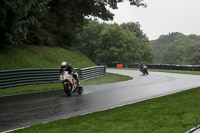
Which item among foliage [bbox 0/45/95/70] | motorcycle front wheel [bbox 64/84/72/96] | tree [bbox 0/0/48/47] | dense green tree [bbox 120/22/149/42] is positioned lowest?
motorcycle front wheel [bbox 64/84/72/96]

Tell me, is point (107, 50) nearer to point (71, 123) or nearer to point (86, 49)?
point (86, 49)

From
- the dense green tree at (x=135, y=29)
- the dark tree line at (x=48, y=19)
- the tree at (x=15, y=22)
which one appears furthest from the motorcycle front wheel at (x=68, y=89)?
the dense green tree at (x=135, y=29)

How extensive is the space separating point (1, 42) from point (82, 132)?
18.1 metres

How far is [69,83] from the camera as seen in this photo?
12.0 m

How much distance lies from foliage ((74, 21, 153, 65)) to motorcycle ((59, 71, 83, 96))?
59.1m

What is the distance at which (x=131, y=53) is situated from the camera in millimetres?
78250

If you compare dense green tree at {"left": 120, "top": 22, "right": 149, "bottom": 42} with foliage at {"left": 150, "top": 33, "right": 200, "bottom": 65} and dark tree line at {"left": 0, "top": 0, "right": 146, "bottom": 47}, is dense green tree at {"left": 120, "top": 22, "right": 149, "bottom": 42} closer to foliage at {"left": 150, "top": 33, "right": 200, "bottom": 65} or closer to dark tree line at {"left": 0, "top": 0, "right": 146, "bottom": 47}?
foliage at {"left": 150, "top": 33, "right": 200, "bottom": 65}

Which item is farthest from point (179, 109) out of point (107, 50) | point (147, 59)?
point (147, 59)

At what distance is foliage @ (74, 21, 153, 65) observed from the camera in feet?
244

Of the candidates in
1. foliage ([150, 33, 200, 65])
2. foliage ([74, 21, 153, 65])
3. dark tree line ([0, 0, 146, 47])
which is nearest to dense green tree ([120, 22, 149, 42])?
foliage ([74, 21, 153, 65])

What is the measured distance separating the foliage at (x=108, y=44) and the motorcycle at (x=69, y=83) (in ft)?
194

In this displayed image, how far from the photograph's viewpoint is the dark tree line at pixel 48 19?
19.5 m

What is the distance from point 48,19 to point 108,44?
4643cm

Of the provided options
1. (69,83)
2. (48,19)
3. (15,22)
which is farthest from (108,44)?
(69,83)
